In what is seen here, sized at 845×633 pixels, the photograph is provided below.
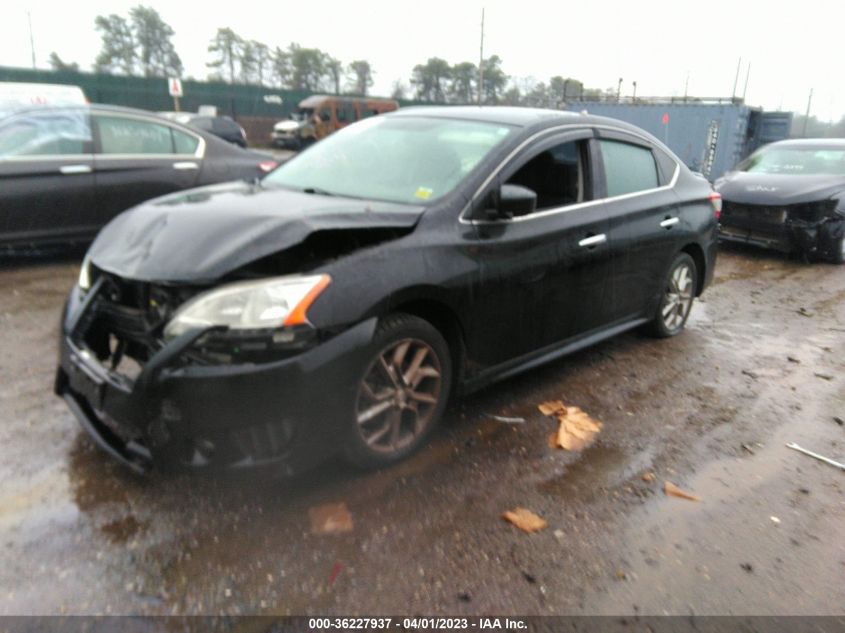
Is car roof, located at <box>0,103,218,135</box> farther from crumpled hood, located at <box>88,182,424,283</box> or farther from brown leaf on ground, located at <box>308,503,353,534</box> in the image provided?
brown leaf on ground, located at <box>308,503,353,534</box>

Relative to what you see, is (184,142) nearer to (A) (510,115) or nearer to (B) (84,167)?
(B) (84,167)

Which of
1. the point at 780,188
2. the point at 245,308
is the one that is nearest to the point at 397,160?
the point at 245,308

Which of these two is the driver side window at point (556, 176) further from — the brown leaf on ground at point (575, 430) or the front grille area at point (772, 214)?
the front grille area at point (772, 214)

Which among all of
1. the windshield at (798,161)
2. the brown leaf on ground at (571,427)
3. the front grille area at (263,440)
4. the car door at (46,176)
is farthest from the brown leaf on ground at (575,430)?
the windshield at (798,161)

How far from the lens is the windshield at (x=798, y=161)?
29.7 ft

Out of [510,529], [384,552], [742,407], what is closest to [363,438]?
[384,552]

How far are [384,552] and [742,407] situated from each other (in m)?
2.65

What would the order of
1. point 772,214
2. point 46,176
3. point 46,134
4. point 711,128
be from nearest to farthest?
point 46,176, point 46,134, point 772,214, point 711,128

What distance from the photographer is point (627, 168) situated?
4.46m

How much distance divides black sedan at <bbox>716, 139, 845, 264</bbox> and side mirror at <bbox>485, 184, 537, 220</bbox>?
6543mm

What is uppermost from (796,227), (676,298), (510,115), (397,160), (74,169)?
(510,115)

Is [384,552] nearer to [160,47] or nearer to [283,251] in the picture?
[283,251]

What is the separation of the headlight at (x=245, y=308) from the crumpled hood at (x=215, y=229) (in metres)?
0.09

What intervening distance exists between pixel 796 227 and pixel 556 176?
603 centimetres
